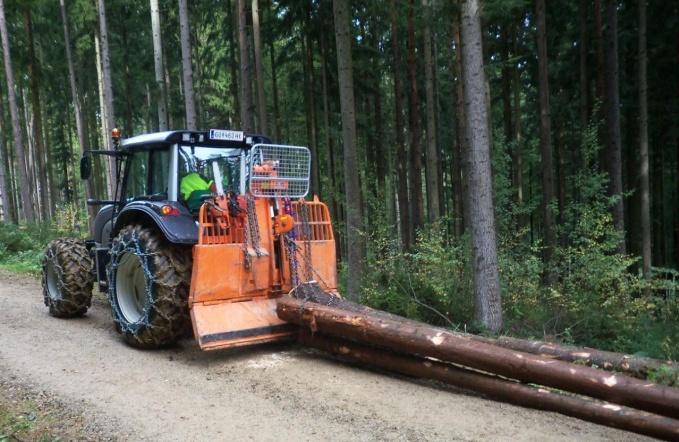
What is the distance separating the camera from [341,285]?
10.8m

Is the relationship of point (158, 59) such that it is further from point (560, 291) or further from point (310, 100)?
point (560, 291)

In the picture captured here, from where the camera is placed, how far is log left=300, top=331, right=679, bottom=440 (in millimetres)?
3889

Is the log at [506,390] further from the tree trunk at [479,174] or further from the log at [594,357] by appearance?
the tree trunk at [479,174]

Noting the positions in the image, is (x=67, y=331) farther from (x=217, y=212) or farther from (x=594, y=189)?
(x=594, y=189)

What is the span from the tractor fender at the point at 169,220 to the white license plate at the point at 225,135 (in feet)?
3.20

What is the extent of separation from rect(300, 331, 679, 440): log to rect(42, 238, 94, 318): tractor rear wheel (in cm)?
378

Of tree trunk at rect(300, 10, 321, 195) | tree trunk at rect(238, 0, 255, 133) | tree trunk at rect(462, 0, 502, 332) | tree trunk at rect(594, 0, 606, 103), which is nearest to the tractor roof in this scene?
tree trunk at rect(462, 0, 502, 332)

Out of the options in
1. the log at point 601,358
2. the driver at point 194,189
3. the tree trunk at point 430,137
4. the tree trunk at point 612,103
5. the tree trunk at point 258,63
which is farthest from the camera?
the tree trunk at point 258,63

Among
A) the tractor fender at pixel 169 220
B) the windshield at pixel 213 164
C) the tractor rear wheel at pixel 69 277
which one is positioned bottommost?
the tractor rear wheel at pixel 69 277

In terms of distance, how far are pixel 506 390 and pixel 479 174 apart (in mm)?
3341

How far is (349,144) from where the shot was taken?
973 centimetres

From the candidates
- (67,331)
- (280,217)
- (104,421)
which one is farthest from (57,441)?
(67,331)

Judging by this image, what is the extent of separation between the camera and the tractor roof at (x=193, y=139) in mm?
6465

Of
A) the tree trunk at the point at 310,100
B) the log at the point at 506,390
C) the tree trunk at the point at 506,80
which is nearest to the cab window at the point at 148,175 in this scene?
the log at the point at 506,390
